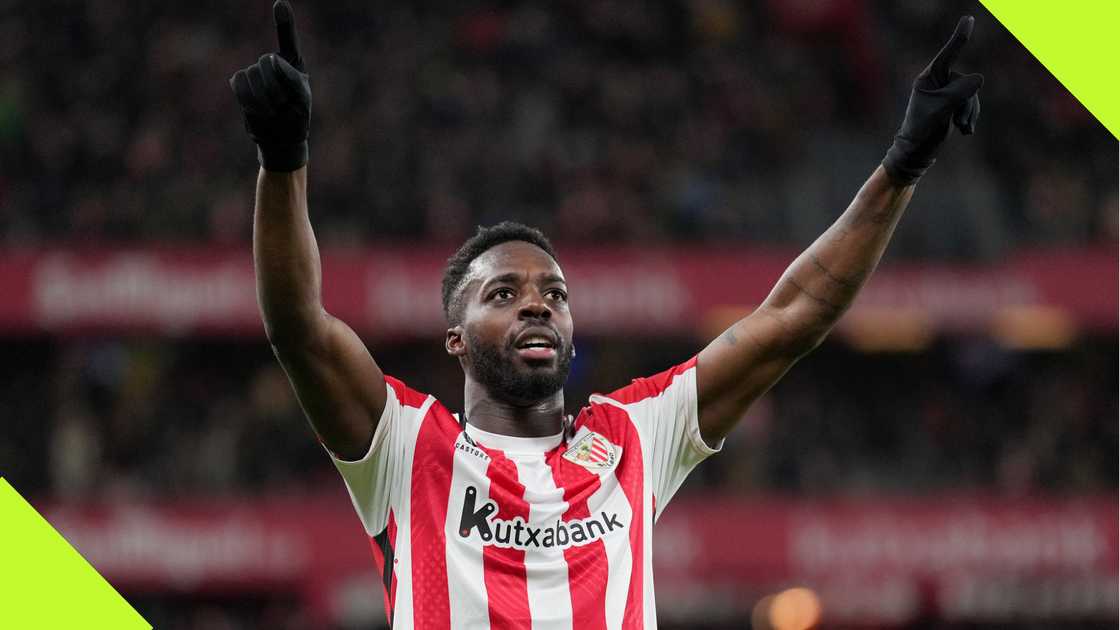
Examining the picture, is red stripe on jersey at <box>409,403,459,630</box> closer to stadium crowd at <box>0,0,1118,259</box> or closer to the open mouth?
the open mouth

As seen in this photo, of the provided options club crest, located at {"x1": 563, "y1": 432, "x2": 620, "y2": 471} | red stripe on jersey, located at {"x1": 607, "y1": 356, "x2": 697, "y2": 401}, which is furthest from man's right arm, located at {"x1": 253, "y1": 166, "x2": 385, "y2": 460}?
red stripe on jersey, located at {"x1": 607, "y1": 356, "x2": 697, "y2": 401}

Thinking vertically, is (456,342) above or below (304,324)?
above

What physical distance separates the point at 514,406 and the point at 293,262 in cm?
82

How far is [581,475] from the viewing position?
4.36 m

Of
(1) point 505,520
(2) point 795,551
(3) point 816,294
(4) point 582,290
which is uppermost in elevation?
(4) point 582,290

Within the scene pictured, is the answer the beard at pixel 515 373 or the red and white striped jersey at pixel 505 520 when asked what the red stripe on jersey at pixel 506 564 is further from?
the beard at pixel 515 373

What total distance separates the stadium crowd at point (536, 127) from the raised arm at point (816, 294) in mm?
10428

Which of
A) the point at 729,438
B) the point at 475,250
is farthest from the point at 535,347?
the point at 729,438

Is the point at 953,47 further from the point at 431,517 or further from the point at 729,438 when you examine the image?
the point at 729,438

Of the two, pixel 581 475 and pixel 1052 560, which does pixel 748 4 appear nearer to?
pixel 1052 560

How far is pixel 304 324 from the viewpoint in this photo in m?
4.05

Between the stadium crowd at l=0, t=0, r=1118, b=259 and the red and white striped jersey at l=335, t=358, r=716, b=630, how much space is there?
1057 cm

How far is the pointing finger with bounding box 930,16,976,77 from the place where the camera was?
4406mm

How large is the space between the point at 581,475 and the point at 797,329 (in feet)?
2.48
